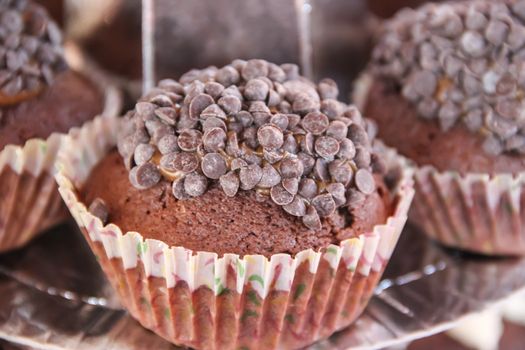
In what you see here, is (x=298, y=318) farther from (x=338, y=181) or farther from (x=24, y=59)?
(x=24, y=59)

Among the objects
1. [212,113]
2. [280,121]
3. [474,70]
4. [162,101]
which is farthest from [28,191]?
[474,70]

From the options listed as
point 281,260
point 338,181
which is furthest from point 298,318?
point 338,181

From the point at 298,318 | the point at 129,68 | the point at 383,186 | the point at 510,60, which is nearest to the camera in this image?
the point at 298,318

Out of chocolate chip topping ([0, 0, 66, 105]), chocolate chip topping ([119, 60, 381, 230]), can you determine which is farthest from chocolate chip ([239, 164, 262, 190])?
chocolate chip topping ([0, 0, 66, 105])

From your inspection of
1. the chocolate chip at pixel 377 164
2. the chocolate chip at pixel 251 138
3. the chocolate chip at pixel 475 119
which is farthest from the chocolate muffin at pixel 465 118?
the chocolate chip at pixel 251 138

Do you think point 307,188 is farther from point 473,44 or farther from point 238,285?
point 473,44

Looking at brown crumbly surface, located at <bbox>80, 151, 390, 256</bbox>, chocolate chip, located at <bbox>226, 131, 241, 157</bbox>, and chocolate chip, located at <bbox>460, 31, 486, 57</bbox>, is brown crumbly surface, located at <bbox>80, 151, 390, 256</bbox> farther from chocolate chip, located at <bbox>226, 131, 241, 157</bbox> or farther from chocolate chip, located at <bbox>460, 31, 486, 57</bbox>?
chocolate chip, located at <bbox>460, 31, 486, 57</bbox>
